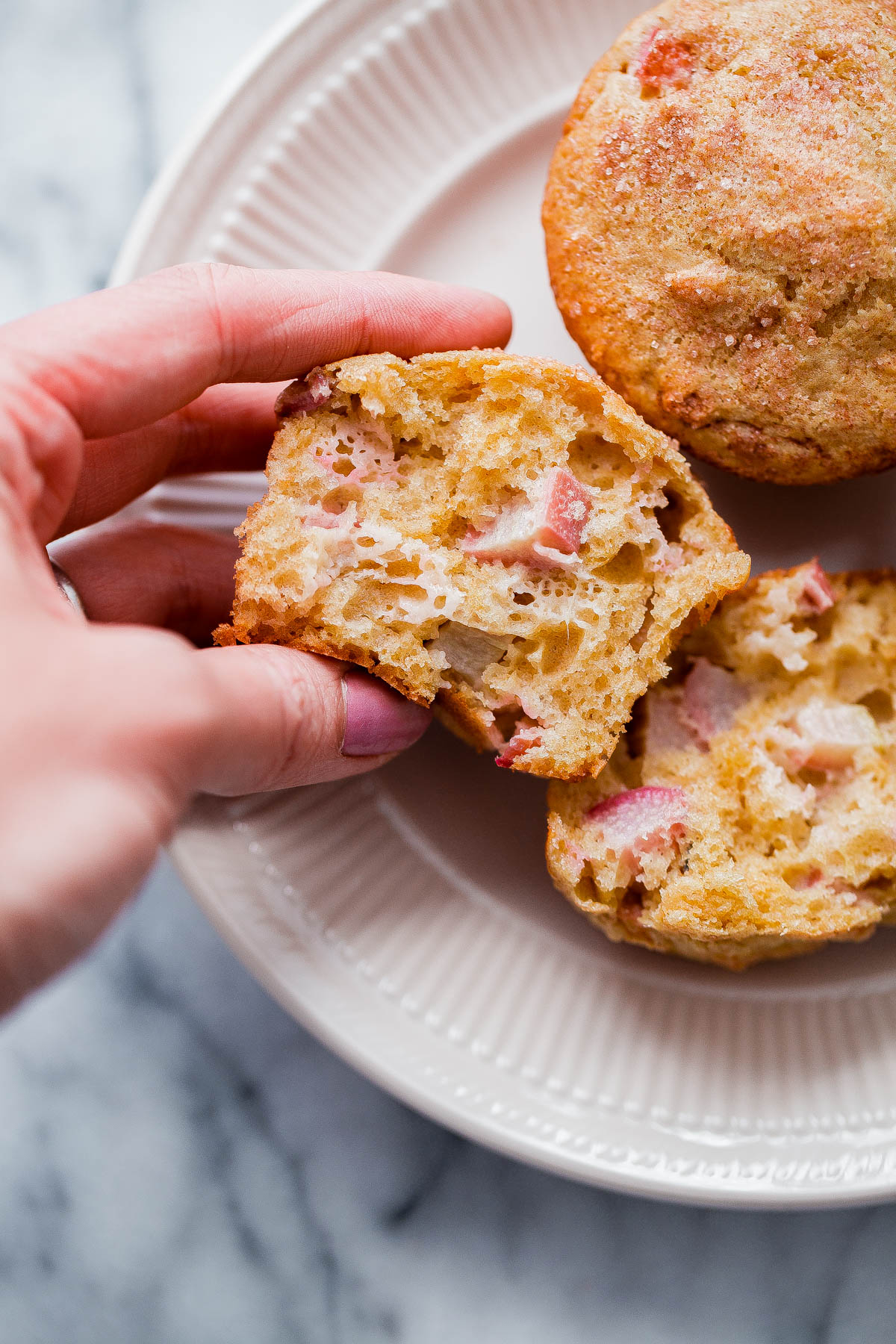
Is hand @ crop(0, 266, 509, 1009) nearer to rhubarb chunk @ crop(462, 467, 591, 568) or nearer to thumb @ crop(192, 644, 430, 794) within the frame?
thumb @ crop(192, 644, 430, 794)

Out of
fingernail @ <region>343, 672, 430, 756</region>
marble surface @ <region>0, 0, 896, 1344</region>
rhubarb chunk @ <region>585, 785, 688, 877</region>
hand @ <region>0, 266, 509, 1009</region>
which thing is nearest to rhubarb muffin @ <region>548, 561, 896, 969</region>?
rhubarb chunk @ <region>585, 785, 688, 877</region>

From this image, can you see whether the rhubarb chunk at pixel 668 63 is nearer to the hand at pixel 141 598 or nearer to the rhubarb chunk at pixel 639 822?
the hand at pixel 141 598

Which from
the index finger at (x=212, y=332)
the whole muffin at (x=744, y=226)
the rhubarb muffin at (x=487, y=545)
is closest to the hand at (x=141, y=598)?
the index finger at (x=212, y=332)

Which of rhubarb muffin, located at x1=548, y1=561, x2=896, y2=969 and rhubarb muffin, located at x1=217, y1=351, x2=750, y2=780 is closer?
rhubarb muffin, located at x1=217, y1=351, x2=750, y2=780

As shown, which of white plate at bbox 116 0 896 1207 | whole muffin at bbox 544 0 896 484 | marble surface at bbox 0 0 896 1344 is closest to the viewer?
whole muffin at bbox 544 0 896 484

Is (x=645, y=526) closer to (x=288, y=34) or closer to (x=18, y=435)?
(x=18, y=435)

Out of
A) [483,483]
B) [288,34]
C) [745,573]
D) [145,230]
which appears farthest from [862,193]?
[145,230]
